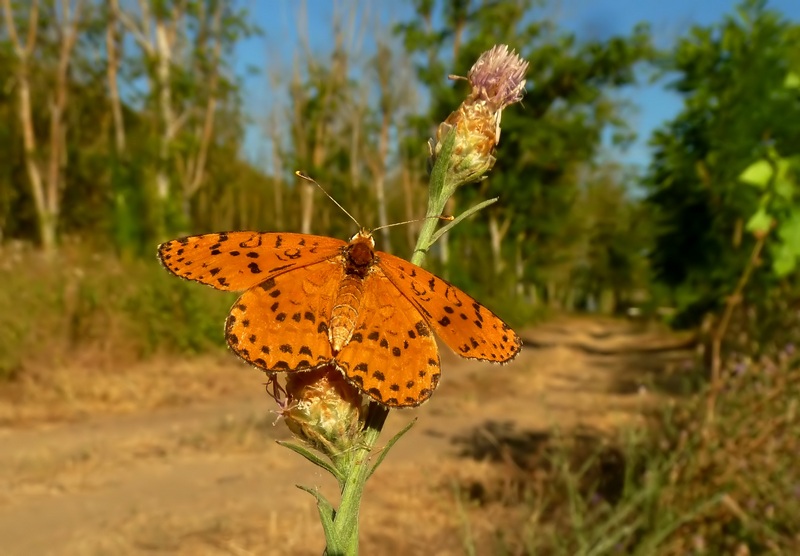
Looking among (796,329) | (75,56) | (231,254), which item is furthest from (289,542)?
(75,56)

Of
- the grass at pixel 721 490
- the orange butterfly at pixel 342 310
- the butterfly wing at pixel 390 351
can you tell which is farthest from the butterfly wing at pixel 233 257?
the grass at pixel 721 490

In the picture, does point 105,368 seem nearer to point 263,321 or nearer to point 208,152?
point 263,321

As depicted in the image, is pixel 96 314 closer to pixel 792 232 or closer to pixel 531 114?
pixel 792 232

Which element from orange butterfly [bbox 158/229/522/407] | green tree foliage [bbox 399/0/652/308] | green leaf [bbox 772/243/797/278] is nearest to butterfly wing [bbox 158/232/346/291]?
orange butterfly [bbox 158/229/522/407]

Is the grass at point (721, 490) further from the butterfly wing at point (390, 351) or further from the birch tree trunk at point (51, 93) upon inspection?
the birch tree trunk at point (51, 93)

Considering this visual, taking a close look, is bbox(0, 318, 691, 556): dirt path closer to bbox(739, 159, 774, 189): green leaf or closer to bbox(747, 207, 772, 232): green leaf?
bbox(747, 207, 772, 232): green leaf

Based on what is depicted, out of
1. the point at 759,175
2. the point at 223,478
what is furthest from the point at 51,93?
the point at 759,175

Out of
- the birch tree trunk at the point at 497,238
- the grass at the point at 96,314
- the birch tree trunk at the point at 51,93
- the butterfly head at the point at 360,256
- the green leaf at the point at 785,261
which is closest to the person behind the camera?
the butterfly head at the point at 360,256

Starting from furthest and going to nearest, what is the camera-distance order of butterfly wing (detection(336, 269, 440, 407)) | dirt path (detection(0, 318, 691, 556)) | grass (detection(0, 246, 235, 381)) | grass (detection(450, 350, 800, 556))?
grass (detection(0, 246, 235, 381))
dirt path (detection(0, 318, 691, 556))
grass (detection(450, 350, 800, 556))
butterfly wing (detection(336, 269, 440, 407))
